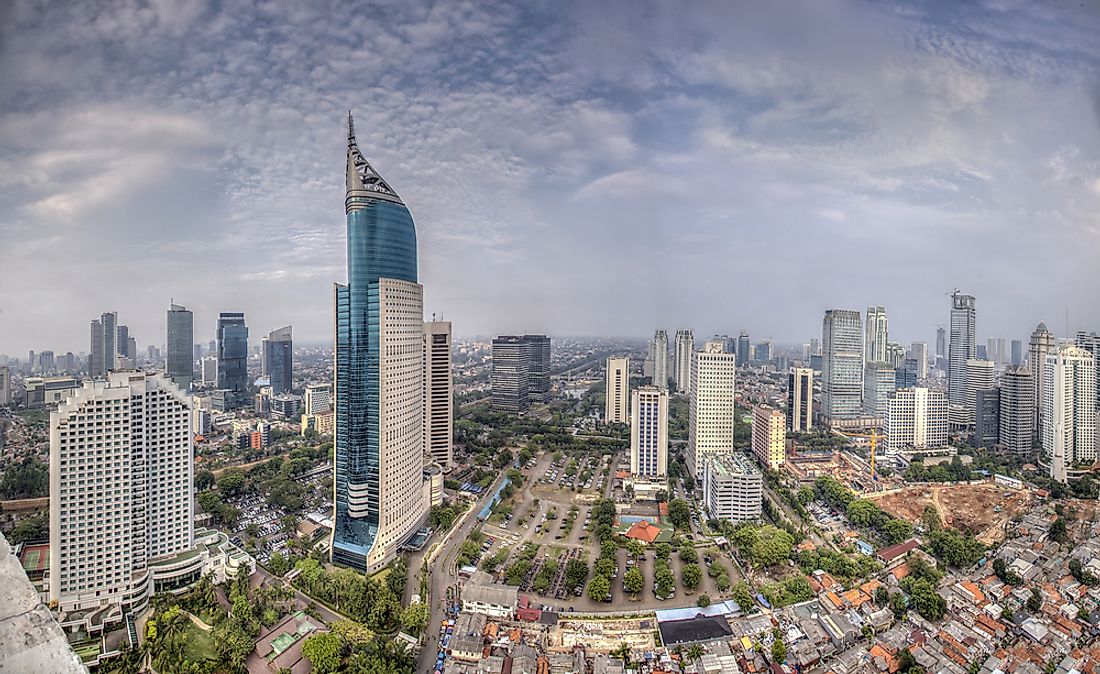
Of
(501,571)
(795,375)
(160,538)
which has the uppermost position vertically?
(795,375)

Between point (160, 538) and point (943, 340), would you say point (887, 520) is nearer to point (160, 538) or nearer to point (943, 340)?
point (160, 538)

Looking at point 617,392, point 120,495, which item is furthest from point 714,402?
point 120,495

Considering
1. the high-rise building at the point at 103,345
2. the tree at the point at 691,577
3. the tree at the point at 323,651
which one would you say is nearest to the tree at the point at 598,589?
the tree at the point at 691,577

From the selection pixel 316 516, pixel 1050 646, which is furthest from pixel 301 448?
pixel 1050 646

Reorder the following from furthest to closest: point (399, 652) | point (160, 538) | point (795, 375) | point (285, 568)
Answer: point (795, 375), point (285, 568), point (160, 538), point (399, 652)

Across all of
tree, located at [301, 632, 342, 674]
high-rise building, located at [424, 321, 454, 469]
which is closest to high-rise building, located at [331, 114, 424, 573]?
tree, located at [301, 632, 342, 674]

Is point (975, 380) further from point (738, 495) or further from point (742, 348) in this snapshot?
point (742, 348)
